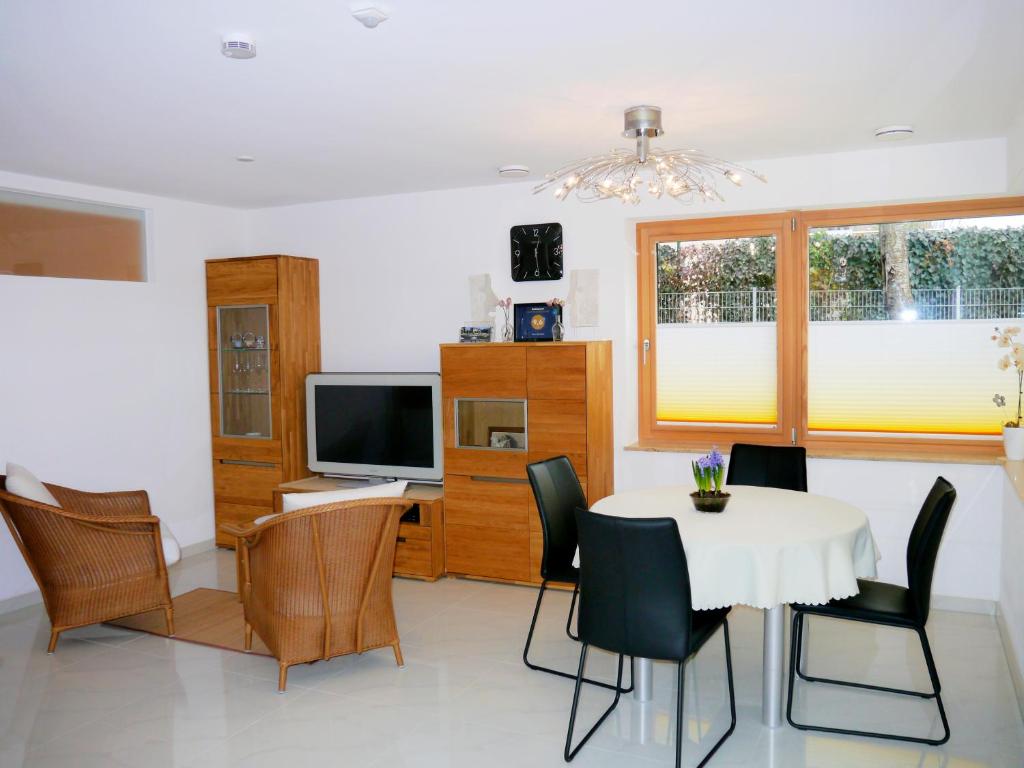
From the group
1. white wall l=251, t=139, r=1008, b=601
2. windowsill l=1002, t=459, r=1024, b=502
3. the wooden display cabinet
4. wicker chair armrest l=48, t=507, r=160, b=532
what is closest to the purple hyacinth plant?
windowsill l=1002, t=459, r=1024, b=502

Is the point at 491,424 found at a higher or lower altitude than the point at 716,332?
lower

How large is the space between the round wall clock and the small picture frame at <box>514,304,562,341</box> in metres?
0.22

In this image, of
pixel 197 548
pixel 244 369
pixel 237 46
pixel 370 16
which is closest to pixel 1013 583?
pixel 370 16

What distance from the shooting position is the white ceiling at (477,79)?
2.63 meters

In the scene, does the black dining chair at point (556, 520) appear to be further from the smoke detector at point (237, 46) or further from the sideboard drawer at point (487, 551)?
the smoke detector at point (237, 46)

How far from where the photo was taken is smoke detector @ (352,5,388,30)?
2512 mm

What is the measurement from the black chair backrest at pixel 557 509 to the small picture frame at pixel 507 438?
1.00 meters

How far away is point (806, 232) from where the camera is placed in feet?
16.5

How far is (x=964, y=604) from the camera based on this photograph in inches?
178

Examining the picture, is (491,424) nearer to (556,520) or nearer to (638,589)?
(556,520)

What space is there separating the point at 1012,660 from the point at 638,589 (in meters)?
2.10

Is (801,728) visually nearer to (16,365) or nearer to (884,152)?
(884,152)

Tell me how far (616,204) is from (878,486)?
7.71ft

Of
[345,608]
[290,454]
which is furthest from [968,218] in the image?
[290,454]
